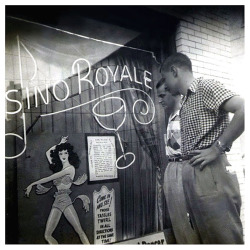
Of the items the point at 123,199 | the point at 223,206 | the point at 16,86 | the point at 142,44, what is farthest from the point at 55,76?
the point at 223,206

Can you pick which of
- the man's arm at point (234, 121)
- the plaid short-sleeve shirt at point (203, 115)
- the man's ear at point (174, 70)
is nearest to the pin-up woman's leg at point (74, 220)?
the plaid short-sleeve shirt at point (203, 115)

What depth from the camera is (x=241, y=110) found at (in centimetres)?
317

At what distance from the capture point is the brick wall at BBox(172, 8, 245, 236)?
3326 mm

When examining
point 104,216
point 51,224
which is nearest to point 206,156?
point 104,216

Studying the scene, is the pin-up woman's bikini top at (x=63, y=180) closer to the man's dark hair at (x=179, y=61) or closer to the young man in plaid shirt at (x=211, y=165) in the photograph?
the young man in plaid shirt at (x=211, y=165)

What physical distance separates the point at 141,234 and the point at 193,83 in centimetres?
172

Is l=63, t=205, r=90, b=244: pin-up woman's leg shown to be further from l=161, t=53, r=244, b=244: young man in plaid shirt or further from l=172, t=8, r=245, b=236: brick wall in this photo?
l=172, t=8, r=245, b=236: brick wall

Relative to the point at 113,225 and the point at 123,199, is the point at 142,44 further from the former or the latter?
the point at 113,225

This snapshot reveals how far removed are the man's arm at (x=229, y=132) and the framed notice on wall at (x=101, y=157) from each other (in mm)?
858

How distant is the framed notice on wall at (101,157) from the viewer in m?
3.13

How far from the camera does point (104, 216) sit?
10.3 feet

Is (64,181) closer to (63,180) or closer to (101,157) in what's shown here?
(63,180)

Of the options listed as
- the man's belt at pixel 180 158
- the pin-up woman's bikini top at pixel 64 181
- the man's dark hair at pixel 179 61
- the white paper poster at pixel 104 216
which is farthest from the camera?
the man's dark hair at pixel 179 61

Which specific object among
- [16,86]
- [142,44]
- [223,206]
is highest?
[142,44]
